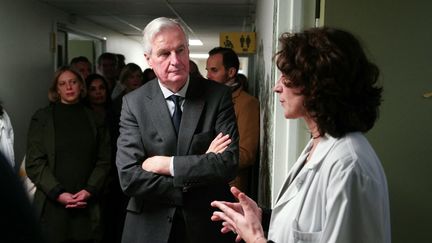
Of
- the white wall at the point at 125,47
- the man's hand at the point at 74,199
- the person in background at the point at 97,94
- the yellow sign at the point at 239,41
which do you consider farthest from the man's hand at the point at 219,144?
the white wall at the point at 125,47

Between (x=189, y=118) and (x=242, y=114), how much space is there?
4.29 ft

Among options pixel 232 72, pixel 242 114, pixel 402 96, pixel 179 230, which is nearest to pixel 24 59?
pixel 232 72

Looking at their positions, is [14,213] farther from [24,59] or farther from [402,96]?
[24,59]

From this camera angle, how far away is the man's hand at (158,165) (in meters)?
1.77

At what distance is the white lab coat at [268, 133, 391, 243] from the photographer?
1.06 meters

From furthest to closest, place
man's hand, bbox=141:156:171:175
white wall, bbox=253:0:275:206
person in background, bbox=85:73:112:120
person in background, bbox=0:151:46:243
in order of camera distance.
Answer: person in background, bbox=85:73:112:120 < white wall, bbox=253:0:275:206 < man's hand, bbox=141:156:171:175 < person in background, bbox=0:151:46:243

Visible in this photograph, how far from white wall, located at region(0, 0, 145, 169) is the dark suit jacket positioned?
2.56m

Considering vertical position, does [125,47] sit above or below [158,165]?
above

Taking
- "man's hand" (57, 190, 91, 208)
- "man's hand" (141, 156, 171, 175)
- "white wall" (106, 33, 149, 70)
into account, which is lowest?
"man's hand" (57, 190, 91, 208)

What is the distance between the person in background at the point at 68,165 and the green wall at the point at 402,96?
183cm

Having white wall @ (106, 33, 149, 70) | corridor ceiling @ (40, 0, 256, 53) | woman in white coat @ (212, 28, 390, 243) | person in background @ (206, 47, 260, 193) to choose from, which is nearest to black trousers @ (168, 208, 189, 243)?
woman in white coat @ (212, 28, 390, 243)

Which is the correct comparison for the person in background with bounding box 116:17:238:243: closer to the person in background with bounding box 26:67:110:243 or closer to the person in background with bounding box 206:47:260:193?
the person in background with bounding box 206:47:260:193

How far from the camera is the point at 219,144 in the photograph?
5.92ft

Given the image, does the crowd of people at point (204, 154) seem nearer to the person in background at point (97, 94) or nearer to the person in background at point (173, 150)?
the person in background at point (173, 150)
